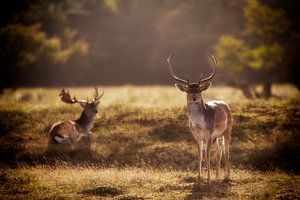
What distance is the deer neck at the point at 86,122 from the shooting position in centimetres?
1733

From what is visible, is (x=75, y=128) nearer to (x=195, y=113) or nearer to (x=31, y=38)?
(x=195, y=113)

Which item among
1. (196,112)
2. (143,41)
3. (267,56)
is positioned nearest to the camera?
(196,112)

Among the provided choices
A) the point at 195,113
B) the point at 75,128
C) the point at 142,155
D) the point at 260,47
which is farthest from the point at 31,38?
the point at 195,113

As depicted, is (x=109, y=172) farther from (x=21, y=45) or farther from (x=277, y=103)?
(x=21, y=45)

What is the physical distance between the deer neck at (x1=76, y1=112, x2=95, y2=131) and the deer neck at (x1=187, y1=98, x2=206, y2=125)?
16.7ft

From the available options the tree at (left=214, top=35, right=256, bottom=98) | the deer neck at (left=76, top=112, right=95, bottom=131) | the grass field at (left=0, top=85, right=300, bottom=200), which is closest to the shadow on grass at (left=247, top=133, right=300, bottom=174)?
the grass field at (left=0, top=85, right=300, bottom=200)

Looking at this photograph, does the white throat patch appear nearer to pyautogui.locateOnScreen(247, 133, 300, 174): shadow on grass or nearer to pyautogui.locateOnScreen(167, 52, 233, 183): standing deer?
pyautogui.locateOnScreen(167, 52, 233, 183): standing deer

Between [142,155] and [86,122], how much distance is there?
2.16 m

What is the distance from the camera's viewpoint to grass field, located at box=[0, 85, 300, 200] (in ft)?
41.5

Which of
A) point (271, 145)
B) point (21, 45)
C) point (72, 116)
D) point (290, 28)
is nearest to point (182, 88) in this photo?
point (271, 145)

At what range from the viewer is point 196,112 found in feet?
42.8

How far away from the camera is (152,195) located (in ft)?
40.2

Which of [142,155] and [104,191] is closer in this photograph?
[104,191]

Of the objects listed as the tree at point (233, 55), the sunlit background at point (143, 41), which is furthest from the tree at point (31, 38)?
the tree at point (233, 55)
